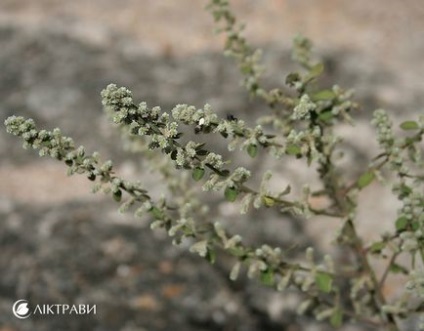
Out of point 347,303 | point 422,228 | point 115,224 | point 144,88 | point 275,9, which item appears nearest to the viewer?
point 422,228

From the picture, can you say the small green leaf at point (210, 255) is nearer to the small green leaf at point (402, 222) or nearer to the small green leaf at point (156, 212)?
the small green leaf at point (156, 212)

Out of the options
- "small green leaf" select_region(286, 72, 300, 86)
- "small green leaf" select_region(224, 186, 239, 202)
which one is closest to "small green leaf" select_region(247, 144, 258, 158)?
"small green leaf" select_region(224, 186, 239, 202)

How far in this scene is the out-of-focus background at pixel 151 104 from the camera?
259cm

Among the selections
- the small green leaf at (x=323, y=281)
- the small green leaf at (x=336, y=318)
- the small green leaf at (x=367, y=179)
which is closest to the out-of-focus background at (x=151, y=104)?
the small green leaf at (x=336, y=318)

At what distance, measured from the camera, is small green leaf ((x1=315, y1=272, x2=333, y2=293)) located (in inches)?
64.2

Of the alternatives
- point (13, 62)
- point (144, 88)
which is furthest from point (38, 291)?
point (13, 62)

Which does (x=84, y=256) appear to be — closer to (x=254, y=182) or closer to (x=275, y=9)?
(x=254, y=182)

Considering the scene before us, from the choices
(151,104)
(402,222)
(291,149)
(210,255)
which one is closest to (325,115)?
(291,149)

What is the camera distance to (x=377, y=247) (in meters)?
1.64

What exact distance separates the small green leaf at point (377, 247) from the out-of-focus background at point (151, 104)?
0.96 m

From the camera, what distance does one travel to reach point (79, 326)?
7.97 feet

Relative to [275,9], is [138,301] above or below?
below

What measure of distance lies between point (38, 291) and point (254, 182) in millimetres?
1101

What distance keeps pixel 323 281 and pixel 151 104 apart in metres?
2.06
